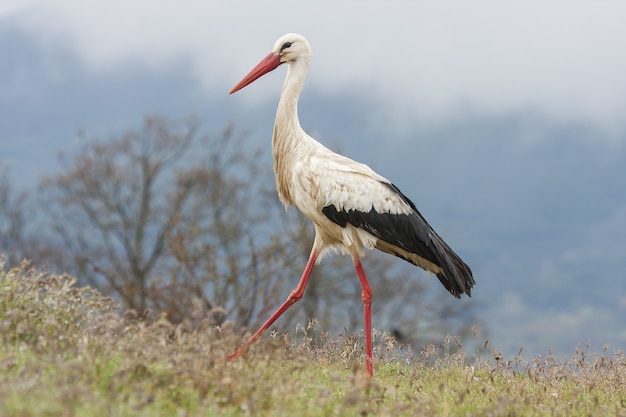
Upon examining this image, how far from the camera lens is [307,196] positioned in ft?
32.9

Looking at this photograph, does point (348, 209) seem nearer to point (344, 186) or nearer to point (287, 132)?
point (344, 186)

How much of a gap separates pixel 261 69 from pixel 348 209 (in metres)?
2.46

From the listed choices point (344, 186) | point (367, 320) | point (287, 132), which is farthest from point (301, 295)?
point (287, 132)

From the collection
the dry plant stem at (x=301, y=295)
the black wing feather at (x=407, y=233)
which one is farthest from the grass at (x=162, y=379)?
the black wing feather at (x=407, y=233)

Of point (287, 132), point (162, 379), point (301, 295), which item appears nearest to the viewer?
point (162, 379)

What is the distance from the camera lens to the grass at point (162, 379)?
5.43 metres

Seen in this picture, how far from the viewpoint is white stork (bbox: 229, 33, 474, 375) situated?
393 inches

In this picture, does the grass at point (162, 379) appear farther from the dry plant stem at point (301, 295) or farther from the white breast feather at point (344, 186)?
the white breast feather at point (344, 186)

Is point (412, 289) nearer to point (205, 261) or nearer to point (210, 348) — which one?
point (205, 261)

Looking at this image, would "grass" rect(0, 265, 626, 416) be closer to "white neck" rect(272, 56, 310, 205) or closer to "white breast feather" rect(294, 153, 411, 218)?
"white breast feather" rect(294, 153, 411, 218)

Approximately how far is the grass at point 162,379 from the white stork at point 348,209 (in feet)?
4.84

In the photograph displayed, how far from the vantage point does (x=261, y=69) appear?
1111 cm

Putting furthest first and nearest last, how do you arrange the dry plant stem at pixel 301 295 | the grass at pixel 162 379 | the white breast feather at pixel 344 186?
the white breast feather at pixel 344 186, the dry plant stem at pixel 301 295, the grass at pixel 162 379

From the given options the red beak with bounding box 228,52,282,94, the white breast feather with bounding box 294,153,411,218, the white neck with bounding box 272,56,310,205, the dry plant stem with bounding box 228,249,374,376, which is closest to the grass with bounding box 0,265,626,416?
the dry plant stem with bounding box 228,249,374,376
